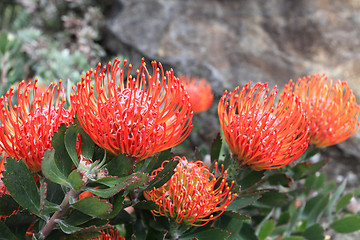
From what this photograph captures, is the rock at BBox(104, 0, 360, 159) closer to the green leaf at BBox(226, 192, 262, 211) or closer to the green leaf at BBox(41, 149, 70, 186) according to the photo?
the green leaf at BBox(226, 192, 262, 211)

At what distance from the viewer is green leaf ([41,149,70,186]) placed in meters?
0.60

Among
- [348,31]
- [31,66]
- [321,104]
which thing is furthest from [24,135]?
[348,31]

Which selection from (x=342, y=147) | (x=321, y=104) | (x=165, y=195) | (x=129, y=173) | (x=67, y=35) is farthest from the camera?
(x=67, y=35)

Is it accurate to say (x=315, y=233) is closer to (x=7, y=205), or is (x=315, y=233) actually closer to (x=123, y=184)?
(x=123, y=184)

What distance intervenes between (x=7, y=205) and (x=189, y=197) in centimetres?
36

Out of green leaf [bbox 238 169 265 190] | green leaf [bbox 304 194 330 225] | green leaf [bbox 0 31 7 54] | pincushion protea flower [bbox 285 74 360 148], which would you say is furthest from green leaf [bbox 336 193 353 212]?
green leaf [bbox 0 31 7 54]

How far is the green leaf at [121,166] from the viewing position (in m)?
0.65

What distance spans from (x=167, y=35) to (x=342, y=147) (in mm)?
1322

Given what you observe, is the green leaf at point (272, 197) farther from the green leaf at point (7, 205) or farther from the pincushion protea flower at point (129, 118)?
the green leaf at point (7, 205)

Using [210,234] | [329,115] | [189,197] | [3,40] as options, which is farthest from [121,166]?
[3,40]

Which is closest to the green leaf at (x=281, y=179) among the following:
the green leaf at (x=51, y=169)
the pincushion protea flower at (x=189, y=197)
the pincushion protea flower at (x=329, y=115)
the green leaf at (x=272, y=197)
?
the green leaf at (x=272, y=197)

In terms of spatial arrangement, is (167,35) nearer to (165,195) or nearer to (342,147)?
(342,147)

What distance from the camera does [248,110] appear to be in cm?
79

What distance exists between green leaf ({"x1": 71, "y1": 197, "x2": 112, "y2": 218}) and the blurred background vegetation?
61.5 inches
